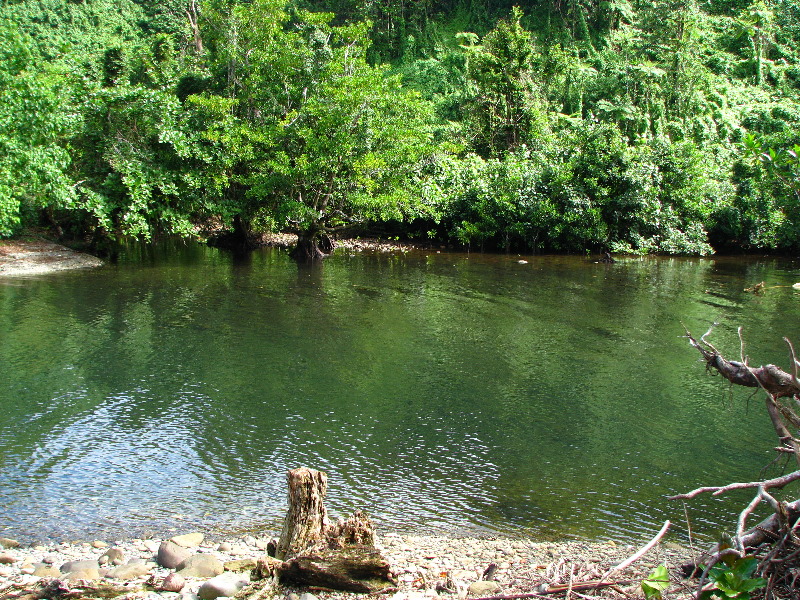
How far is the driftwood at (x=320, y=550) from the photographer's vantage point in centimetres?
538

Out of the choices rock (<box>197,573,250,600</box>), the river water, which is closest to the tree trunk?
the river water

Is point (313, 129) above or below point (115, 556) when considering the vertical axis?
above

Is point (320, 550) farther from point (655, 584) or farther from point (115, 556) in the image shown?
point (655, 584)

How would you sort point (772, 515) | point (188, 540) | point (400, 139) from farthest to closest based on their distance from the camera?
point (400, 139)
point (188, 540)
point (772, 515)

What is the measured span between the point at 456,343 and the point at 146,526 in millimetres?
8626

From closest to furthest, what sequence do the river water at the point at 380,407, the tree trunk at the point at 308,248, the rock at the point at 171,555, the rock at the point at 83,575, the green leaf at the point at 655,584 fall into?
the green leaf at the point at 655,584 → the rock at the point at 83,575 → the rock at the point at 171,555 → the river water at the point at 380,407 → the tree trunk at the point at 308,248

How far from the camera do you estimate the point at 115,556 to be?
613 cm

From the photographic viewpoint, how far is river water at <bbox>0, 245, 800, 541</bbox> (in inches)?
297

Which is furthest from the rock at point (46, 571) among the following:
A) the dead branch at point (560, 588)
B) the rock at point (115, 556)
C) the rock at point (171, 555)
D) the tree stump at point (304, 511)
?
the dead branch at point (560, 588)

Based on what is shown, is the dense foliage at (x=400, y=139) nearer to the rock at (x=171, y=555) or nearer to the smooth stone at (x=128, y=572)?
the rock at (x=171, y=555)

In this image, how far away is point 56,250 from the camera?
2564 cm

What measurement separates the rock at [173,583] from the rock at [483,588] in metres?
2.23

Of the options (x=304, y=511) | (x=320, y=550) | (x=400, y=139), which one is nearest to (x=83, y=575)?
(x=304, y=511)

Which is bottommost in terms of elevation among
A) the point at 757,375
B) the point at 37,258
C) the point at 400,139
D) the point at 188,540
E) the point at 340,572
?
the point at 188,540
